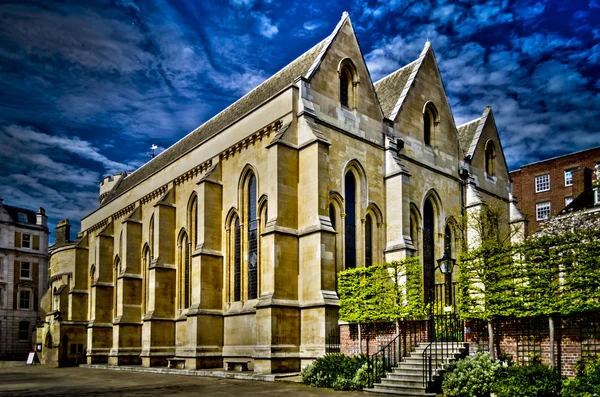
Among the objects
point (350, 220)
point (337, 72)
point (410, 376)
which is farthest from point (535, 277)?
point (337, 72)

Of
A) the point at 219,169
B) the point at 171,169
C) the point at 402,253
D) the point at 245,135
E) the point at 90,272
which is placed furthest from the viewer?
the point at 90,272

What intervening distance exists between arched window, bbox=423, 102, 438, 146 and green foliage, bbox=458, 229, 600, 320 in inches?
577

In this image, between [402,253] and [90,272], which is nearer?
[402,253]

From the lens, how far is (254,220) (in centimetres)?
2792

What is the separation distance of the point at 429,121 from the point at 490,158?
23.5 ft

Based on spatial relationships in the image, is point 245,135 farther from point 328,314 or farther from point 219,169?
point 328,314

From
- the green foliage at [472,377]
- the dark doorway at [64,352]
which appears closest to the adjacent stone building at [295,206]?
the dark doorway at [64,352]

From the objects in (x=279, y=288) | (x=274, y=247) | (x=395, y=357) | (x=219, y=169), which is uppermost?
(x=219, y=169)

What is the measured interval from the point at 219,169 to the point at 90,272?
21.8 m

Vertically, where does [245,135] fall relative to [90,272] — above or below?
above

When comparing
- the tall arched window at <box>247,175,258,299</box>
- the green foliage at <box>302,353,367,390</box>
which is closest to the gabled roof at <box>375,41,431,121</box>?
the tall arched window at <box>247,175,258,299</box>

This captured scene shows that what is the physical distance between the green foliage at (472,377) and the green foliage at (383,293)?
4063 mm

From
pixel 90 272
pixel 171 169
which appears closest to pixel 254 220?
pixel 171 169

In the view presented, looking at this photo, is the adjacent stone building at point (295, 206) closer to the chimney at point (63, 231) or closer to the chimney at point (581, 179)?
the chimney at point (581, 179)
